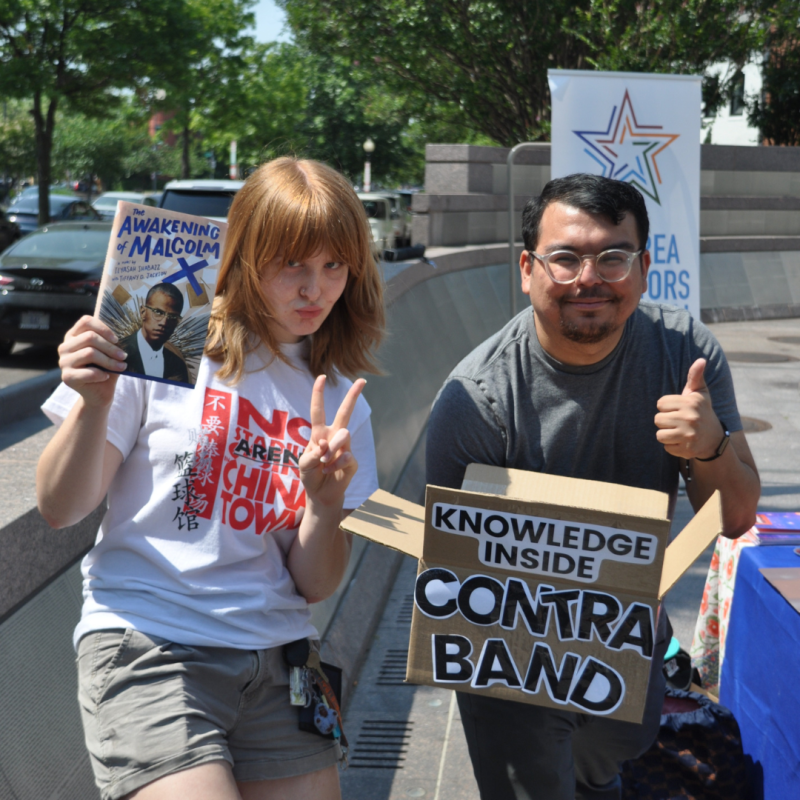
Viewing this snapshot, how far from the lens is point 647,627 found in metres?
1.96

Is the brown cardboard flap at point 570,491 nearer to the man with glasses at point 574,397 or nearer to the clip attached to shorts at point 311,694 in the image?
the man with glasses at point 574,397

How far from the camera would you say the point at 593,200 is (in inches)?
92.5

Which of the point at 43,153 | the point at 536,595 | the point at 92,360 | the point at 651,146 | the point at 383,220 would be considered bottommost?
the point at 536,595

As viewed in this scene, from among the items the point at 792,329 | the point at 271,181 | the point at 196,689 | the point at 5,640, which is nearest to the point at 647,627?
the point at 196,689

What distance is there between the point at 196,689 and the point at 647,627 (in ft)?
3.07

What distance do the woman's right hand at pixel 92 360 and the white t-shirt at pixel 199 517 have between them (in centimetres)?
14

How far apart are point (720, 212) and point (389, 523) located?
16.4 m

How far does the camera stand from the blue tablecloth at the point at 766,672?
2.66 meters

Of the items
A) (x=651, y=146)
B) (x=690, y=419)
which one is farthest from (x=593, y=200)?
(x=651, y=146)

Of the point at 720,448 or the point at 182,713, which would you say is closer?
the point at 182,713

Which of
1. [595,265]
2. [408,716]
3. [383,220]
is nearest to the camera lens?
[595,265]

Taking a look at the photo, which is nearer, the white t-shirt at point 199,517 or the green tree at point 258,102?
the white t-shirt at point 199,517

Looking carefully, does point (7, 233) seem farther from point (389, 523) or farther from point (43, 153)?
point (389, 523)

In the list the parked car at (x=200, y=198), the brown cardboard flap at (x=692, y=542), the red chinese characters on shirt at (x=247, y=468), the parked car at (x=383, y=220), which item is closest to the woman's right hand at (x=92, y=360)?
the red chinese characters on shirt at (x=247, y=468)
